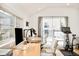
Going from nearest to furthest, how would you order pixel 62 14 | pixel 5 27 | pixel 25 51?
pixel 5 27 < pixel 25 51 < pixel 62 14

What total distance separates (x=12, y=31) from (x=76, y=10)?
6008 millimetres

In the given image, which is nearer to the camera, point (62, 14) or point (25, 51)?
point (25, 51)

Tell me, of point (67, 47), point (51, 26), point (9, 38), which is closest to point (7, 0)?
point (9, 38)

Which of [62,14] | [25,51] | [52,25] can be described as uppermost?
[62,14]

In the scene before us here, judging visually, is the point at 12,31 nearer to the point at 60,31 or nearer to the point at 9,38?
the point at 9,38

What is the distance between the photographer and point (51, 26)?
827 cm

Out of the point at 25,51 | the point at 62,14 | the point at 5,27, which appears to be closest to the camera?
the point at 5,27

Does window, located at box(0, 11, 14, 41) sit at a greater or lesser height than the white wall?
lesser

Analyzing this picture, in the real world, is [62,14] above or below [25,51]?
above

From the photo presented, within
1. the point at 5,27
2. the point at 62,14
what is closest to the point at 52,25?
the point at 62,14

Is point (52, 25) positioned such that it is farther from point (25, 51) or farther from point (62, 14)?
point (25, 51)

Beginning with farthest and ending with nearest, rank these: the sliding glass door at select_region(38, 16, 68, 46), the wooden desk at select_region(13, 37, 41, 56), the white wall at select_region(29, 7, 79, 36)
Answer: the sliding glass door at select_region(38, 16, 68, 46) < the white wall at select_region(29, 7, 79, 36) < the wooden desk at select_region(13, 37, 41, 56)

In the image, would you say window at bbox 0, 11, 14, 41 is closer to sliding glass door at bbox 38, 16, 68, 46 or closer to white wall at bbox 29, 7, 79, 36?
white wall at bbox 29, 7, 79, 36

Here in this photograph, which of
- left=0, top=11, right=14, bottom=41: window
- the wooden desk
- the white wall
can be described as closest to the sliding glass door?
the white wall
